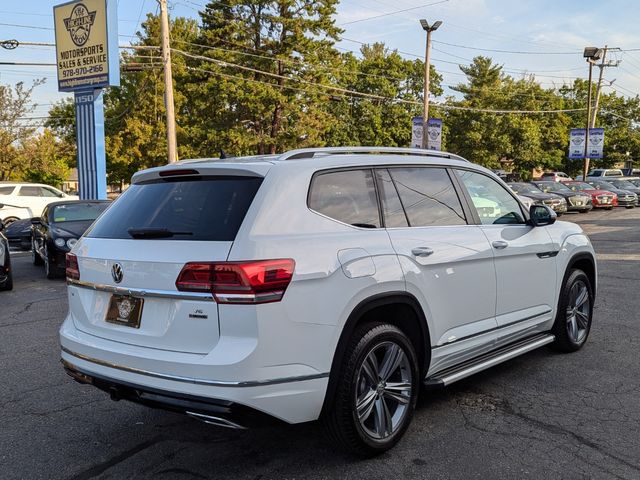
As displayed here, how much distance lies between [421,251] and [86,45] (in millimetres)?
18485

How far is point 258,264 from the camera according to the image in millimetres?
2865

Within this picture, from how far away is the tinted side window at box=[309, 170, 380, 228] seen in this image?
335cm

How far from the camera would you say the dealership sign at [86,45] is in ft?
60.2

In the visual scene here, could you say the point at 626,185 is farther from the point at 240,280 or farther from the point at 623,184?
the point at 240,280

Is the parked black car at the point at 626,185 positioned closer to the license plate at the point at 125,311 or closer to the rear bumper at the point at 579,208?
the rear bumper at the point at 579,208

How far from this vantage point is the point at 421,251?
3648mm

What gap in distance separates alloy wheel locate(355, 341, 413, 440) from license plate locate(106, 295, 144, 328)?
1265mm

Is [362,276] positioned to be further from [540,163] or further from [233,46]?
[540,163]

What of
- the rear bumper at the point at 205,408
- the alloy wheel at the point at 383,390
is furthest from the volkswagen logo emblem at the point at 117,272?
the alloy wheel at the point at 383,390

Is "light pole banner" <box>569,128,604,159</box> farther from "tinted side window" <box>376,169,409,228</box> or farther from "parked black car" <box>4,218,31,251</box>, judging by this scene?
"tinted side window" <box>376,169,409,228</box>

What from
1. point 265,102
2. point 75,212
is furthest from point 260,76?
point 75,212

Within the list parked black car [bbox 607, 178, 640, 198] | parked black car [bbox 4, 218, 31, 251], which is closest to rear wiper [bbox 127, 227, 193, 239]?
parked black car [bbox 4, 218, 31, 251]

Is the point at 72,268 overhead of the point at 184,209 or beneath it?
beneath

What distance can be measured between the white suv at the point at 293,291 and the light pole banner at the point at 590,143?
139 ft
